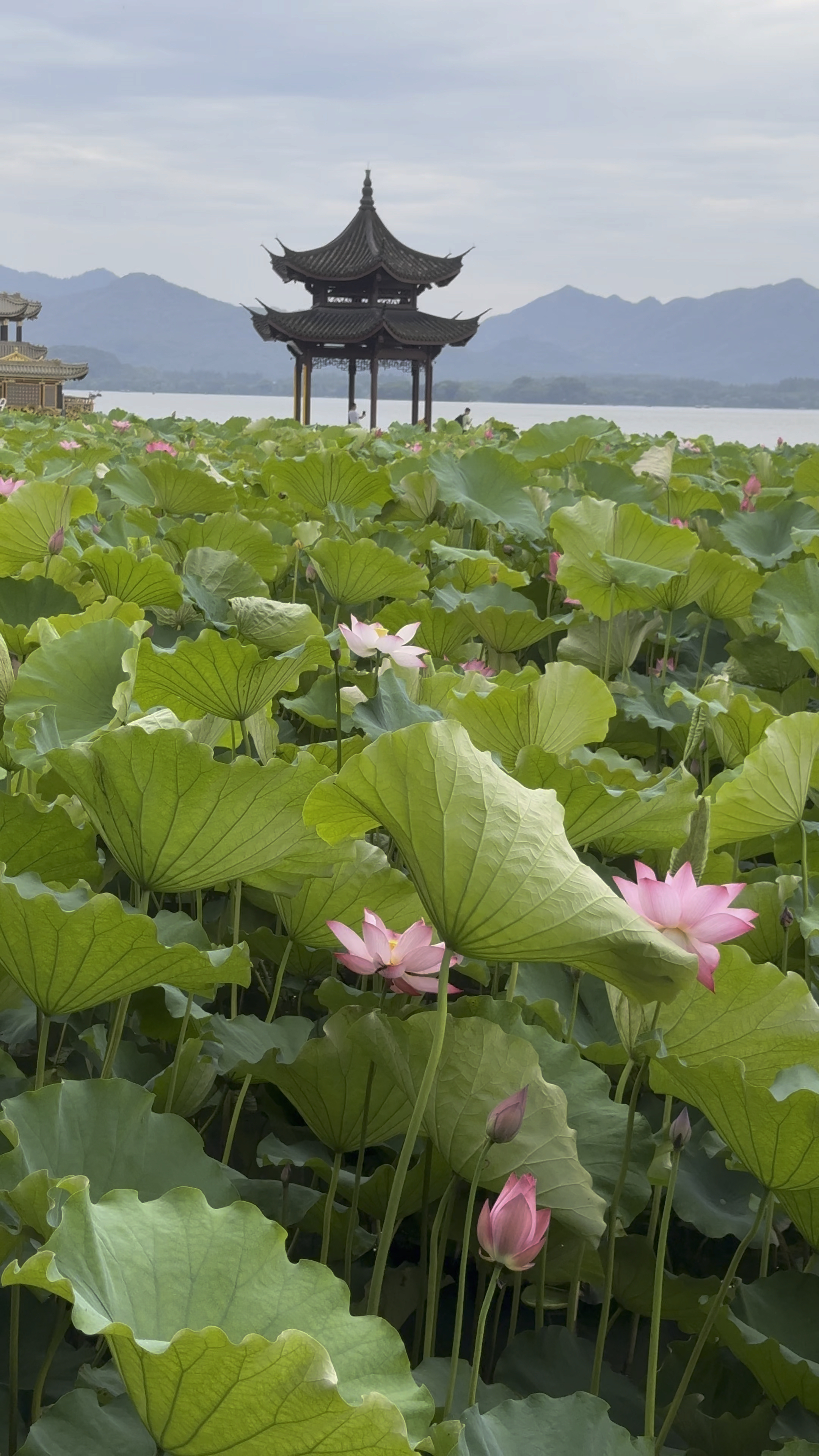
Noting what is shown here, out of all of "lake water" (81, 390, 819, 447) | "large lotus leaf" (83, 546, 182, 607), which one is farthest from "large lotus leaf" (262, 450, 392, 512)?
"lake water" (81, 390, 819, 447)

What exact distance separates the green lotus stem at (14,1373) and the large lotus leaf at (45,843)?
274 mm

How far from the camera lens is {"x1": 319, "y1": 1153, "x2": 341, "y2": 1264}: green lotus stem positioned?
766 mm

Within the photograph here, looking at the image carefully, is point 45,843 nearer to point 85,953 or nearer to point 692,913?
point 85,953

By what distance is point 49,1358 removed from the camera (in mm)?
649

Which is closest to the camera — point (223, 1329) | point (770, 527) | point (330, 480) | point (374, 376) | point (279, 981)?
point (223, 1329)

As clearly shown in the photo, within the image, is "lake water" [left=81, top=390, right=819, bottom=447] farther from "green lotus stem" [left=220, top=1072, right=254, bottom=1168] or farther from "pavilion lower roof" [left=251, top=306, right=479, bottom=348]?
"green lotus stem" [left=220, top=1072, right=254, bottom=1168]

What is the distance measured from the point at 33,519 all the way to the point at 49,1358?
1.39 m

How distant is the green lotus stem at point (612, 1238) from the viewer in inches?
27.9

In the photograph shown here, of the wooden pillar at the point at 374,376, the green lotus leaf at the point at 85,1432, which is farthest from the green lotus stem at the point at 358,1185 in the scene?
the wooden pillar at the point at 374,376

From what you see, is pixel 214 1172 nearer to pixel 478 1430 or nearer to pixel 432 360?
pixel 478 1430

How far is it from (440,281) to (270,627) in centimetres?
2342

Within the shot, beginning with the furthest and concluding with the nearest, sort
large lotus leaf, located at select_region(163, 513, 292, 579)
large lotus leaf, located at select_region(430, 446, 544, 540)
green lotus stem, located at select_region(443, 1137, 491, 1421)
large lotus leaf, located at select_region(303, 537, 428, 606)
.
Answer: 1. large lotus leaf, located at select_region(430, 446, 544, 540)
2. large lotus leaf, located at select_region(163, 513, 292, 579)
3. large lotus leaf, located at select_region(303, 537, 428, 606)
4. green lotus stem, located at select_region(443, 1137, 491, 1421)

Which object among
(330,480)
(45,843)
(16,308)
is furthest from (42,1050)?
(16,308)

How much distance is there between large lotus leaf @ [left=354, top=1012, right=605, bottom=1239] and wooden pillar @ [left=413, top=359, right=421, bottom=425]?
22.7 metres
